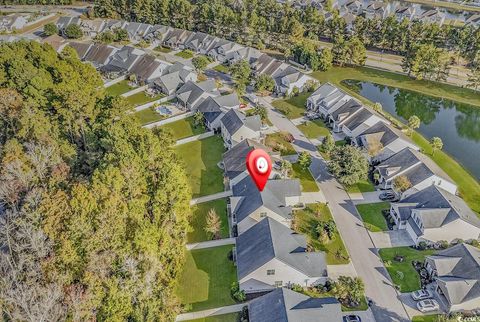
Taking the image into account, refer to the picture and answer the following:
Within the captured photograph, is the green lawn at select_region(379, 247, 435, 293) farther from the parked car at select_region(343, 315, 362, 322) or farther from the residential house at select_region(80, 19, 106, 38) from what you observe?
the residential house at select_region(80, 19, 106, 38)

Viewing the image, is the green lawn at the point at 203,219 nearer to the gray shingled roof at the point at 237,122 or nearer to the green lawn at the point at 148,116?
the gray shingled roof at the point at 237,122

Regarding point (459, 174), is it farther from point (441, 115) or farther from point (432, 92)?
point (432, 92)

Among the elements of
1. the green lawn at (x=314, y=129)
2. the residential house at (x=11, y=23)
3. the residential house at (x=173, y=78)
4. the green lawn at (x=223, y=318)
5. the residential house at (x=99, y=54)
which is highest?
the residential house at (x=11, y=23)

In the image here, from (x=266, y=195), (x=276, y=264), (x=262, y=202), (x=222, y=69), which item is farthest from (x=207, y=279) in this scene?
(x=222, y=69)

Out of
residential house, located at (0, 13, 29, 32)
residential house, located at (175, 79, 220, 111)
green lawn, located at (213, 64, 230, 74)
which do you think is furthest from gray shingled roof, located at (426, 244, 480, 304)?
residential house, located at (0, 13, 29, 32)

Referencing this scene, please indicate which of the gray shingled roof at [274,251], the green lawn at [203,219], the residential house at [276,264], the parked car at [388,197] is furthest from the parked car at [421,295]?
the green lawn at [203,219]

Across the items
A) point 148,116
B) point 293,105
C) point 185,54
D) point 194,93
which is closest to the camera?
point 148,116

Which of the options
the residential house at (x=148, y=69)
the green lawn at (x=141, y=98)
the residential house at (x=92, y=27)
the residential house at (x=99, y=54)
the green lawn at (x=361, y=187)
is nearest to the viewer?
the green lawn at (x=361, y=187)
